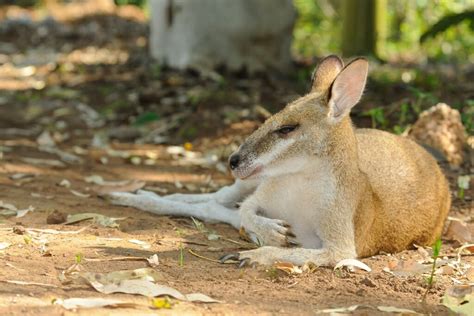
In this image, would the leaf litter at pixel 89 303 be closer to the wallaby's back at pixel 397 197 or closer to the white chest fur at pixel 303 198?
the white chest fur at pixel 303 198

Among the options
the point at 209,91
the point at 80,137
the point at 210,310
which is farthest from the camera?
the point at 209,91

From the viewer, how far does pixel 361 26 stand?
11055 millimetres

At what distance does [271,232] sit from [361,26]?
692 cm

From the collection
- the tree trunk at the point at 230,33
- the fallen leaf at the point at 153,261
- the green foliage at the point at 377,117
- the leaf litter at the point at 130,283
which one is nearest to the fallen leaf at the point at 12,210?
the fallen leaf at the point at 153,261

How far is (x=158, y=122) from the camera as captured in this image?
27.9 ft

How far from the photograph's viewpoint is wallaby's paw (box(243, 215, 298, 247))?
4.55 metres

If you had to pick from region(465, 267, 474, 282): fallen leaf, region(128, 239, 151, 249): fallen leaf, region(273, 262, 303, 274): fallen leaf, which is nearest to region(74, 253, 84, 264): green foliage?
region(128, 239, 151, 249): fallen leaf

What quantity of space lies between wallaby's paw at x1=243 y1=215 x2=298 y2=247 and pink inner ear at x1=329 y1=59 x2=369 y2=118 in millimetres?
617

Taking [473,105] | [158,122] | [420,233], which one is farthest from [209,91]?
[420,233]

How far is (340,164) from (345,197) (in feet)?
0.54

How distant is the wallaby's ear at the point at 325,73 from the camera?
191 inches

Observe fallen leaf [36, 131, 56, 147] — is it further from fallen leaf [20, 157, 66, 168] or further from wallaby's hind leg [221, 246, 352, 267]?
wallaby's hind leg [221, 246, 352, 267]

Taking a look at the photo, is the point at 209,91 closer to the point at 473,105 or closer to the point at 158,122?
the point at 158,122

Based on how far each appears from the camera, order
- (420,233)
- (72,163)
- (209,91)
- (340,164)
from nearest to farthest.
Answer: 1. (340,164)
2. (420,233)
3. (72,163)
4. (209,91)
